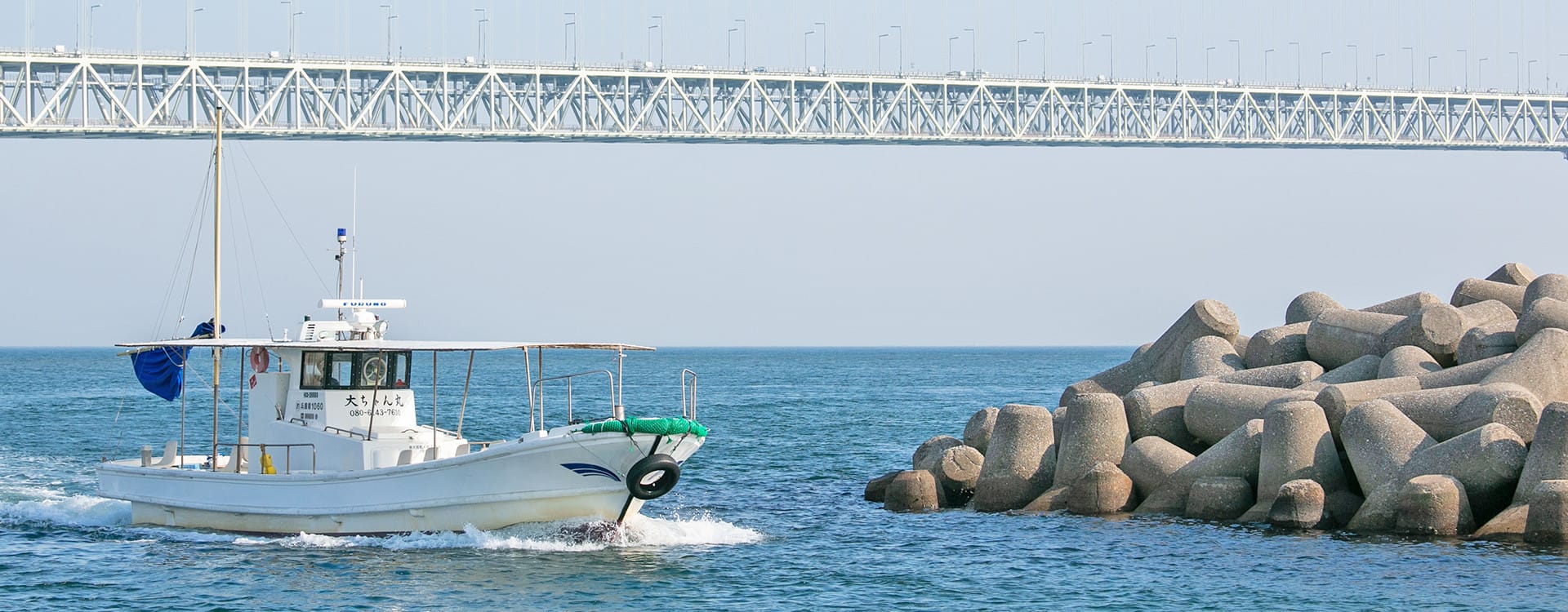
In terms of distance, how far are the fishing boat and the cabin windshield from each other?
0.05 ft

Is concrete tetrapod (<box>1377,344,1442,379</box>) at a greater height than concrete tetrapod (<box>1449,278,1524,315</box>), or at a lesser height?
lesser

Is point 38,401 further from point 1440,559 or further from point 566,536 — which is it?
point 1440,559

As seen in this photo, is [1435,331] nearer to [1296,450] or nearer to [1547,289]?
[1547,289]

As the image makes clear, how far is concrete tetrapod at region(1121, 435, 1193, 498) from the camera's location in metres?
21.7

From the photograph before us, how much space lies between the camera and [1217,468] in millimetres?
21109

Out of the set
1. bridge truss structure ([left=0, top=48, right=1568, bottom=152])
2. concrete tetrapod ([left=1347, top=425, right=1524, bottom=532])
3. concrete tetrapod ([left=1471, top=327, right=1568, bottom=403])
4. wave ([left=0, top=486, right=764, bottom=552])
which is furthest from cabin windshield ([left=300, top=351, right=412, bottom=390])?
bridge truss structure ([left=0, top=48, right=1568, bottom=152])

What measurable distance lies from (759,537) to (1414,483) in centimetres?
765

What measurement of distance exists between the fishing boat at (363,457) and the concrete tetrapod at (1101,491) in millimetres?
4831

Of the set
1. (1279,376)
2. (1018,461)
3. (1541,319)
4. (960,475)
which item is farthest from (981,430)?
(1541,319)

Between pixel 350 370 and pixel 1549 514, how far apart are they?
44.6 feet

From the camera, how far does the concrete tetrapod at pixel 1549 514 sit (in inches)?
701

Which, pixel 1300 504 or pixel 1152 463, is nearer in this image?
pixel 1300 504

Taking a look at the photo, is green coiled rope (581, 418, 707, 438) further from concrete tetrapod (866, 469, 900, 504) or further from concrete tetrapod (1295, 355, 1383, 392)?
concrete tetrapod (1295, 355, 1383, 392)

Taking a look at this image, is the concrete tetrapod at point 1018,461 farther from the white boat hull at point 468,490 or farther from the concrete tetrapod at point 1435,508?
the concrete tetrapod at point 1435,508
